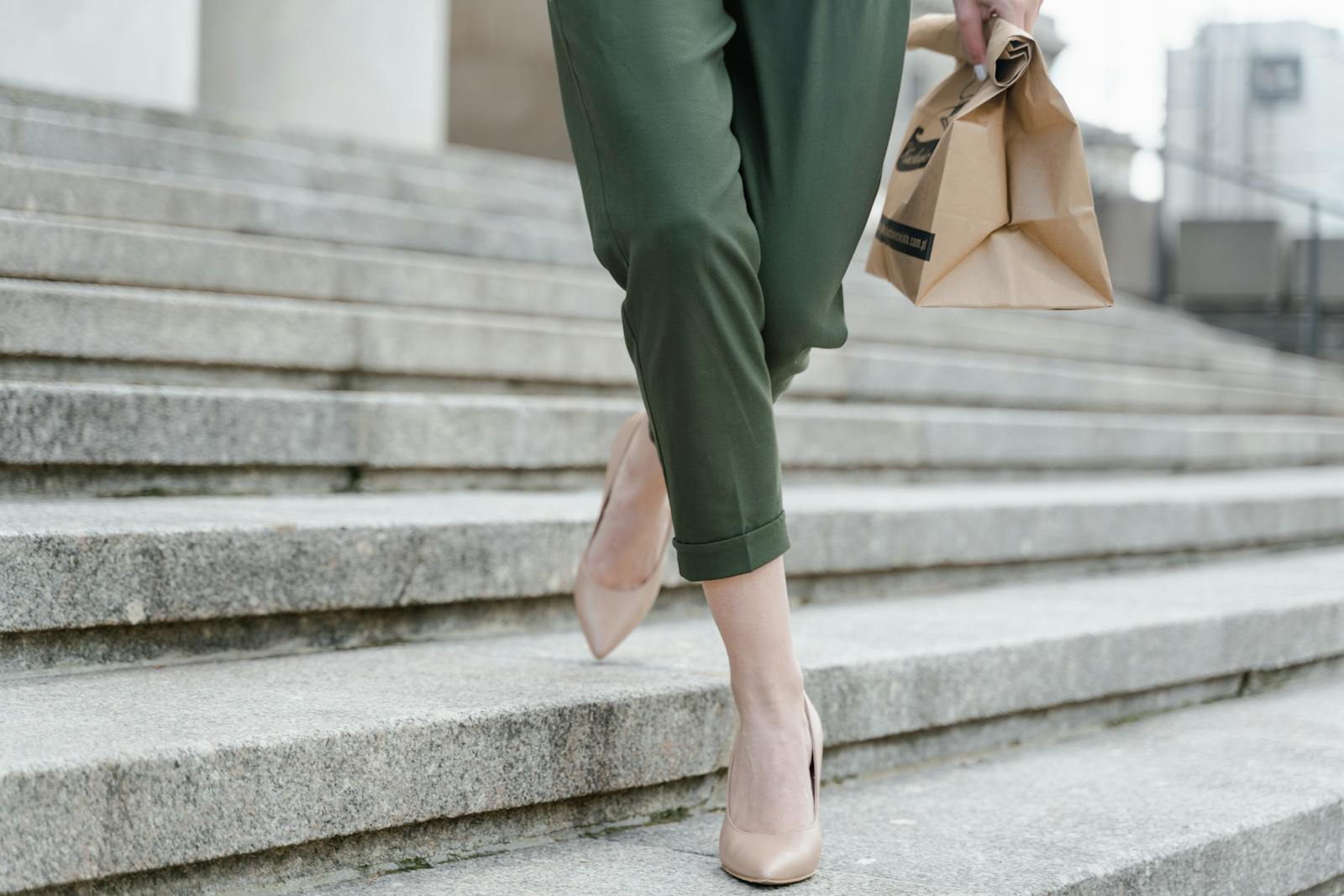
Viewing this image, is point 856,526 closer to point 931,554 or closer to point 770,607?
point 931,554

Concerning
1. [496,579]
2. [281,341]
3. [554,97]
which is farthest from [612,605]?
[554,97]

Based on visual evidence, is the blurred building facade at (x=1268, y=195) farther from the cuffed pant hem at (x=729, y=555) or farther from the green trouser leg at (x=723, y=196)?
the cuffed pant hem at (x=729, y=555)

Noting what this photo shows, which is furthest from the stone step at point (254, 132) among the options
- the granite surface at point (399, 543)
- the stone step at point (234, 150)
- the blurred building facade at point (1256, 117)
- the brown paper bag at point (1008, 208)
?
the blurred building facade at point (1256, 117)

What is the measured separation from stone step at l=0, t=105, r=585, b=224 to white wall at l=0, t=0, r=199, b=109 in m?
0.58

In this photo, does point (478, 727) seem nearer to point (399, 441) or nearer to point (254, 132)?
point (399, 441)

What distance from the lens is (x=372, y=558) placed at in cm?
165

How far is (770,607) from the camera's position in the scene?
1228 mm

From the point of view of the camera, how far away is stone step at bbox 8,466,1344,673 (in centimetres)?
143

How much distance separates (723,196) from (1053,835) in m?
0.85

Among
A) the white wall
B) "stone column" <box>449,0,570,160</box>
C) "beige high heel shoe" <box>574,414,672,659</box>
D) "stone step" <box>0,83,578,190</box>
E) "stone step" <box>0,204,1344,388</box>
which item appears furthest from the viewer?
"stone column" <box>449,0,570,160</box>

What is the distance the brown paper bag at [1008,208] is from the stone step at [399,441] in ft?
3.54

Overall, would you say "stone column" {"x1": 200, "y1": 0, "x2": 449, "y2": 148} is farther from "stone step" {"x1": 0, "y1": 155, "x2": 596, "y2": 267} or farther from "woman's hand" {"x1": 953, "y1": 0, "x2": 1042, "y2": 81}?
"woman's hand" {"x1": 953, "y1": 0, "x2": 1042, "y2": 81}

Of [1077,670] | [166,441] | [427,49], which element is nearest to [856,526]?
[1077,670]

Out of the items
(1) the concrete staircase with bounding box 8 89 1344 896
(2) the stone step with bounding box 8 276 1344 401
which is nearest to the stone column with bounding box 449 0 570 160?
(1) the concrete staircase with bounding box 8 89 1344 896
